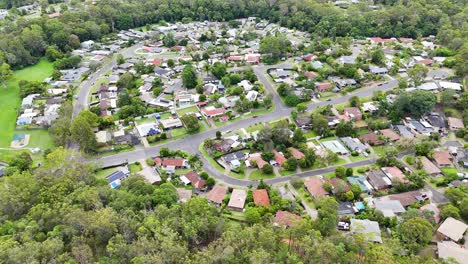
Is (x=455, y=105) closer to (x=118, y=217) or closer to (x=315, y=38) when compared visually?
(x=315, y=38)

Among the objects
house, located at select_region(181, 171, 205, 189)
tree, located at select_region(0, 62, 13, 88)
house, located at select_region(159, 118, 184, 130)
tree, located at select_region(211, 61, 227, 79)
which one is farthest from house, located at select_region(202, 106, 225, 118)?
tree, located at select_region(0, 62, 13, 88)

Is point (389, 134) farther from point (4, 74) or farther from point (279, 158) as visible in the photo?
point (4, 74)

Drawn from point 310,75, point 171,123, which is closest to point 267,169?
point 171,123

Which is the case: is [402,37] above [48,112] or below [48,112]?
above

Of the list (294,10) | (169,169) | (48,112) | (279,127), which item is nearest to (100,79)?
(48,112)

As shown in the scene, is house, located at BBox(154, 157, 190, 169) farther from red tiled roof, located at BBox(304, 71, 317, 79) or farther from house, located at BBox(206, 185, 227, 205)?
red tiled roof, located at BBox(304, 71, 317, 79)

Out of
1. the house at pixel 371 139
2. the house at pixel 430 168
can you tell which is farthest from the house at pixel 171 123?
the house at pixel 430 168

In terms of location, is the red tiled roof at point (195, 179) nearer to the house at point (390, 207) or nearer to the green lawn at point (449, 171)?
the house at point (390, 207)
